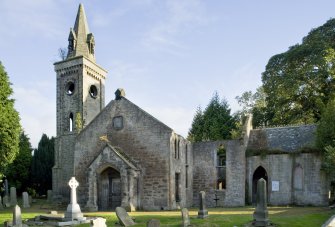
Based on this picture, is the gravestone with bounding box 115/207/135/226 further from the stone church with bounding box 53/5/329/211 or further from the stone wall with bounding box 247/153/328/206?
the stone wall with bounding box 247/153/328/206

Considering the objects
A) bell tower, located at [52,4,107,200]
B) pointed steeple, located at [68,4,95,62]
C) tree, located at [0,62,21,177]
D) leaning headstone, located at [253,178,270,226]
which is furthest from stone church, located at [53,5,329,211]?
pointed steeple, located at [68,4,95,62]

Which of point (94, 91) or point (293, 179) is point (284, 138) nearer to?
point (293, 179)

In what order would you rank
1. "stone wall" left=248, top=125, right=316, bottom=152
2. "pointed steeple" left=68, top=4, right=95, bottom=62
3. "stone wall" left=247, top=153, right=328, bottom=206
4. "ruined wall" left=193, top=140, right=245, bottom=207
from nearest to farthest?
"stone wall" left=247, top=153, right=328, bottom=206
"stone wall" left=248, top=125, right=316, bottom=152
"ruined wall" left=193, top=140, right=245, bottom=207
"pointed steeple" left=68, top=4, right=95, bottom=62

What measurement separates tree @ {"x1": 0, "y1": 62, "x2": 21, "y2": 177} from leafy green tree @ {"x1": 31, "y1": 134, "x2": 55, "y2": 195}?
17969 millimetres

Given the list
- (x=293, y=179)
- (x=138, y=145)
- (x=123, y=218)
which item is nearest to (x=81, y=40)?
(x=138, y=145)

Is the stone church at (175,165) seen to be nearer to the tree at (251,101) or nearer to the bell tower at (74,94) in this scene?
the bell tower at (74,94)

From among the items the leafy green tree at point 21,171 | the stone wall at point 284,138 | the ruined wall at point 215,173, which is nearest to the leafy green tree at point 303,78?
the stone wall at point 284,138

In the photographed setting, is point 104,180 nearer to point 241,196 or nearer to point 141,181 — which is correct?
point 141,181

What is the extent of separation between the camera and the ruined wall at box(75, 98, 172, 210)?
2862cm

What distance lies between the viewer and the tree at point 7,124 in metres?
29.1

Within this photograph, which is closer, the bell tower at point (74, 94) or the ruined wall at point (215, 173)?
the ruined wall at point (215, 173)

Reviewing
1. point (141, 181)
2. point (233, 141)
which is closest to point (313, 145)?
point (233, 141)

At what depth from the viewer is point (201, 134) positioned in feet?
178

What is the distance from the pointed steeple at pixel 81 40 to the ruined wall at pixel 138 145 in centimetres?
1470
